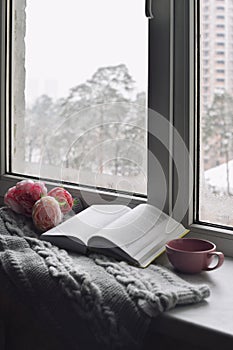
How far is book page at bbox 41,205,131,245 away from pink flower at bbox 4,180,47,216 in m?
0.12

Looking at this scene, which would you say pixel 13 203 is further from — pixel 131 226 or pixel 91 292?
pixel 91 292

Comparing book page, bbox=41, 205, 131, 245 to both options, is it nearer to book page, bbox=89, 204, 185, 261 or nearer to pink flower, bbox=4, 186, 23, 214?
book page, bbox=89, 204, 185, 261

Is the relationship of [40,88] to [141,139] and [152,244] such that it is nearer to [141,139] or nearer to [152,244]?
[141,139]

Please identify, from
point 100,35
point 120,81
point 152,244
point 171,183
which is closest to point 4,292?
point 152,244

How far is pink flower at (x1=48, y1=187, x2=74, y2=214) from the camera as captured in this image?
158 centimetres

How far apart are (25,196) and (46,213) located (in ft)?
0.33

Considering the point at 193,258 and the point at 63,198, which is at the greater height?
the point at 63,198

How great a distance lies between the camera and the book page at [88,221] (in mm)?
1442

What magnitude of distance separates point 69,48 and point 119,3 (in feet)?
0.76

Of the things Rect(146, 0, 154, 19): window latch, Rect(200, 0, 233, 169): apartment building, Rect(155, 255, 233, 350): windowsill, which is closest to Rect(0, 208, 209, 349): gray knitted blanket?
Rect(155, 255, 233, 350): windowsill

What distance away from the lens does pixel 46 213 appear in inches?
59.1

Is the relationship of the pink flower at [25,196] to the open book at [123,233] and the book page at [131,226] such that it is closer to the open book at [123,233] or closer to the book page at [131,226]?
the open book at [123,233]

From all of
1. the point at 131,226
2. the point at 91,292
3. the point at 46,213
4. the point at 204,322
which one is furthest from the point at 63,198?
the point at 204,322

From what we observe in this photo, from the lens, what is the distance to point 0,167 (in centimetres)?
200
